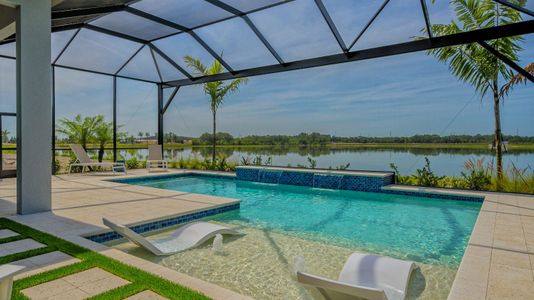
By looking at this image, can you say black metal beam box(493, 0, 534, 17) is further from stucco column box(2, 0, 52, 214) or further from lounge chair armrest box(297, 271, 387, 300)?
stucco column box(2, 0, 52, 214)

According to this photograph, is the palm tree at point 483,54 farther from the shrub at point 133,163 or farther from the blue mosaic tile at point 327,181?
the shrub at point 133,163

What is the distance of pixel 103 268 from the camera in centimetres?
327

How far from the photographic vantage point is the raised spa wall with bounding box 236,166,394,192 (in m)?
9.26

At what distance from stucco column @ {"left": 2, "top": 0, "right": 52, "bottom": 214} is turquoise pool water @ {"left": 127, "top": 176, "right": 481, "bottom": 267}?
3.01 m

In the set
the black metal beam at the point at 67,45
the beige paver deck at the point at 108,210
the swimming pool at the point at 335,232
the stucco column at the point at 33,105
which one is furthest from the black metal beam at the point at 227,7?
the swimming pool at the point at 335,232

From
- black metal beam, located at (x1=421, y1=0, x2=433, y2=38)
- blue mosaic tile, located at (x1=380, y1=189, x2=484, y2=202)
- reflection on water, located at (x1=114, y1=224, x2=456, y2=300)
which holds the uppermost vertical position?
black metal beam, located at (x1=421, y1=0, x2=433, y2=38)

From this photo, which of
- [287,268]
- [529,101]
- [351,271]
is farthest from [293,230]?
[529,101]

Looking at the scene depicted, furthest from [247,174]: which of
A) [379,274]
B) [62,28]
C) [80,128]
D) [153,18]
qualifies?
[379,274]

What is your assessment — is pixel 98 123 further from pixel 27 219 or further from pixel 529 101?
pixel 529 101

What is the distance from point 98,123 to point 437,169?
41.8 ft

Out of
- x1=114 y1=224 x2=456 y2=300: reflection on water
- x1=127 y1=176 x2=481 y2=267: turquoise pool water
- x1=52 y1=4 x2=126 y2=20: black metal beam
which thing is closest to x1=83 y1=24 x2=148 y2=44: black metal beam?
x1=52 y1=4 x2=126 y2=20: black metal beam

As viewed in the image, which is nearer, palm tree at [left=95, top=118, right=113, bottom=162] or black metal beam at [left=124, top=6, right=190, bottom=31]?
black metal beam at [left=124, top=6, right=190, bottom=31]

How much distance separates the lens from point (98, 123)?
46.2 ft

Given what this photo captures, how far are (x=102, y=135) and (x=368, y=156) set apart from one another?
34.8ft
